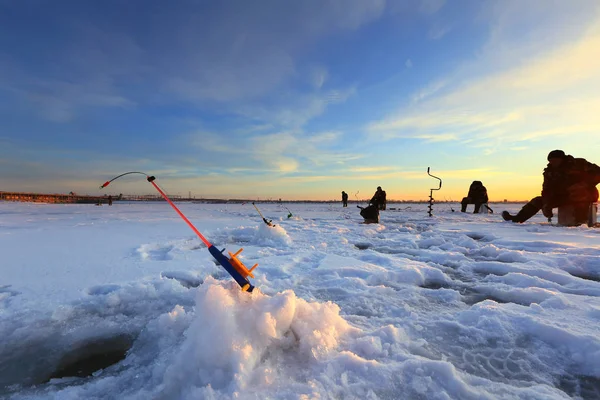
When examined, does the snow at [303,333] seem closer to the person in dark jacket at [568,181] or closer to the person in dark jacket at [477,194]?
the person in dark jacket at [568,181]

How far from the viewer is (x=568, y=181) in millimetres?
12617

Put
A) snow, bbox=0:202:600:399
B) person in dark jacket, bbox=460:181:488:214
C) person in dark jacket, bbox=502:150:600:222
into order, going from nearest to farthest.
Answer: snow, bbox=0:202:600:399, person in dark jacket, bbox=502:150:600:222, person in dark jacket, bbox=460:181:488:214

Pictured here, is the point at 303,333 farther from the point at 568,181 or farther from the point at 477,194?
the point at 477,194

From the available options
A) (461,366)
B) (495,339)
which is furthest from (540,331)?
(461,366)

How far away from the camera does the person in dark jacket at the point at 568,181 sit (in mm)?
12391

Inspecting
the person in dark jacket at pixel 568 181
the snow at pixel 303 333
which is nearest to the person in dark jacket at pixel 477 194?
the person in dark jacket at pixel 568 181

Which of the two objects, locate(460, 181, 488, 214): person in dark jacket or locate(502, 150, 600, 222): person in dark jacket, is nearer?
locate(502, 150, 600, 222): person in dark jacket

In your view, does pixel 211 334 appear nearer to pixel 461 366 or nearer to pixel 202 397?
pixel 202 397

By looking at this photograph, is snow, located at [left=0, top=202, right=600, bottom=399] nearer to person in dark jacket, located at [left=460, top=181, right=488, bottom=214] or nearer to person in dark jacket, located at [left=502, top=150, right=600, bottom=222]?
person in dark jacket, located at [left=502, top=150, right=600, bottom=222]

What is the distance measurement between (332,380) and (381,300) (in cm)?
197

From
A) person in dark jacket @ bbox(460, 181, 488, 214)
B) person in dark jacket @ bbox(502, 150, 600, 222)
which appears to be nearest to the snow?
person in dark jacket @ bbox(502, 150, 600, 222)

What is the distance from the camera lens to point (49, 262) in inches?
212

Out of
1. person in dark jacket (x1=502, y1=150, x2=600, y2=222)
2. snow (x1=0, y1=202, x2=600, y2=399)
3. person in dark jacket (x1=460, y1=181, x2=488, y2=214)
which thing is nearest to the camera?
snow (x1=0, y1=202, x2=600, y2=399)

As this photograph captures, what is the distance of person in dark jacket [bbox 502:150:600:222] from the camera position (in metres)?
12.4
